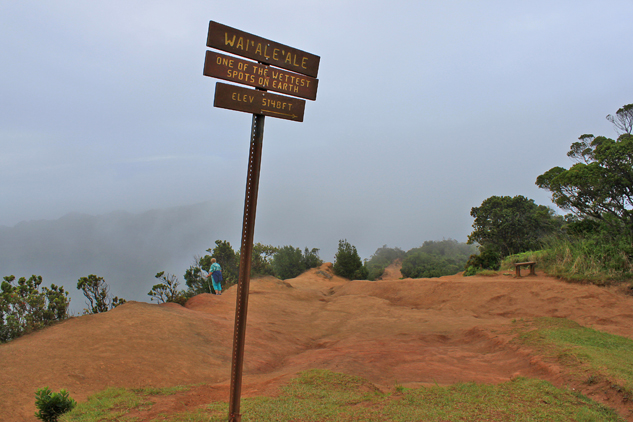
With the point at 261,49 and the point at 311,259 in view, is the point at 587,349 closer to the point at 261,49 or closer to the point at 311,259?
the point at 261,49

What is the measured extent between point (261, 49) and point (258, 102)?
1.73 feet

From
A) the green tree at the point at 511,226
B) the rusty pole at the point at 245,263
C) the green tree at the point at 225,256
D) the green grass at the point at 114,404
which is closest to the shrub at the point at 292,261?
the green tree at the point at 225,256

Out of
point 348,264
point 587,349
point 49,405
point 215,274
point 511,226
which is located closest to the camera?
point 49,405

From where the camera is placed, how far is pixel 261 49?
365 cm

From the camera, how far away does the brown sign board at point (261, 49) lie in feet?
11.2

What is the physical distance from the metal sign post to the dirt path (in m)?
1.43

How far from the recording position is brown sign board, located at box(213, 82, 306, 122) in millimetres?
3510

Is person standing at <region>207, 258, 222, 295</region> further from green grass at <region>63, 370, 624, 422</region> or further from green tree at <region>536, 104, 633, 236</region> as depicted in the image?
green tree at <region>536, 104, 633, 236</region>

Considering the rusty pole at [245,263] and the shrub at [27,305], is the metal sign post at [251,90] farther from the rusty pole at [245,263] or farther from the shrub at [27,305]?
the shrub at [27,305]

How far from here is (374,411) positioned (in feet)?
12.8

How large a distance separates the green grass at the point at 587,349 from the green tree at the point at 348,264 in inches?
788

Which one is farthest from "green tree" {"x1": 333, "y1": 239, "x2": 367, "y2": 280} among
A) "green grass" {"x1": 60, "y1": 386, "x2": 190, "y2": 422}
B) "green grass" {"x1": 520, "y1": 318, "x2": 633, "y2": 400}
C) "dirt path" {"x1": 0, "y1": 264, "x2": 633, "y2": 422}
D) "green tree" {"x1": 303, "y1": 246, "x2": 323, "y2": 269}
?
"green grass" {"x1": 60, "y1": 386, "x2": 190, "y2": 422}

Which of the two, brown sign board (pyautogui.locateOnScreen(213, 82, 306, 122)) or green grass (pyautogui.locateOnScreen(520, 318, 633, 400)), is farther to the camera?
green grass (pyautogui.locateOnScreen(520, 318, 633, 400))

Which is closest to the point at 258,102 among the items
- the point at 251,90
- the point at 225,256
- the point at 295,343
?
the point at 251,90
